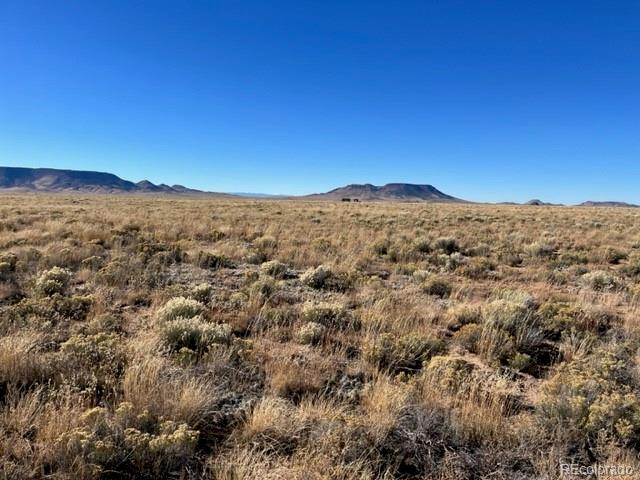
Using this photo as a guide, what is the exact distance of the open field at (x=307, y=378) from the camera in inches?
112

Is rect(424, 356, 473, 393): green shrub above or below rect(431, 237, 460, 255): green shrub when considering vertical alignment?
below

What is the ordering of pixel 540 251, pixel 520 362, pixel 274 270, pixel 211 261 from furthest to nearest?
pixel 540 251, pixel 211 261, pixel 274 270, pixel 520 362

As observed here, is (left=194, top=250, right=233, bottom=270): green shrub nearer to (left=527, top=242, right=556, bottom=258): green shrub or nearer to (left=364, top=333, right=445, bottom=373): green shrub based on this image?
(left=364, top=333, right=445, bottom=373): green shrub

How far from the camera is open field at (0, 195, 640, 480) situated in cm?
286

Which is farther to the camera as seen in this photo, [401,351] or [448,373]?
[401,351]

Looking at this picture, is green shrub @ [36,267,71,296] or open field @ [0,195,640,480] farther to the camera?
green shrub @ [36,267,71,296]

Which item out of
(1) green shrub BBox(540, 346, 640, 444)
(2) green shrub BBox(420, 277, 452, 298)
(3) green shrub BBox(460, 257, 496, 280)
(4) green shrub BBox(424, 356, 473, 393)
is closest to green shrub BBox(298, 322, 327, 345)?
(4) green shrub BBox(424, 356, 473, 393)

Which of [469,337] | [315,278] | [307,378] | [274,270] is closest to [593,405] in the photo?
[469,337]

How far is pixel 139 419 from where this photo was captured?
3.06 m

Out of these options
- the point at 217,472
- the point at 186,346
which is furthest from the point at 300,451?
the point at 186,346

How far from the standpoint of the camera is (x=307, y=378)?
4117mm

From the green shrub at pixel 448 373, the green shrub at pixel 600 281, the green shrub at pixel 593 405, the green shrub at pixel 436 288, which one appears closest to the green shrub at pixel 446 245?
the green shrub at pixel 600 281

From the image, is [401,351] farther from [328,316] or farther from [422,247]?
[422,247]

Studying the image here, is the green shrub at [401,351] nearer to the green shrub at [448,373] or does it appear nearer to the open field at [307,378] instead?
the open field at [307,378]
